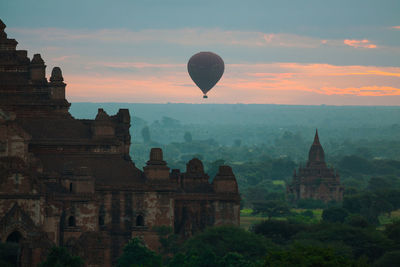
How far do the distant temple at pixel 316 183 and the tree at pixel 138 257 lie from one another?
97.7m

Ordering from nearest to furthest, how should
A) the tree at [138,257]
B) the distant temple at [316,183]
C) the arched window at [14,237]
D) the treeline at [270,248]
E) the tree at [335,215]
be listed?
the treeline at [270,248], the arched window at [14,237], the tree at [138,257], the tree at [335,215], the distant temple at [316,183]

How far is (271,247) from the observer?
69.8 metres

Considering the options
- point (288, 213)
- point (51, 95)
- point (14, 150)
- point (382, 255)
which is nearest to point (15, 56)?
point (51, 95)

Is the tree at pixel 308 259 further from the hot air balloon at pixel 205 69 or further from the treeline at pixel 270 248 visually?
the hot air balloon at pixel 205 69

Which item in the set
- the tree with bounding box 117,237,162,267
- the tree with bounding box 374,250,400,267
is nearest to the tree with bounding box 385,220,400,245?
the tree with bounding box 374,250,400,267

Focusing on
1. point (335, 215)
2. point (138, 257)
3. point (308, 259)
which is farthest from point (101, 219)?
point (335, 215)

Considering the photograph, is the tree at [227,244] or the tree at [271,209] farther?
the tree at [271,209]

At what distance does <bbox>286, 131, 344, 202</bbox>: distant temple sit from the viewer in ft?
528

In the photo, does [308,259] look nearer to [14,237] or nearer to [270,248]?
[270,248]

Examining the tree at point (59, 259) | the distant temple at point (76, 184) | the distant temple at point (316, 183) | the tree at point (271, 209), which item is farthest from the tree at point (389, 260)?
the distant temple at point (316, 183)

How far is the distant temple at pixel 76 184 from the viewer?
62.8 m

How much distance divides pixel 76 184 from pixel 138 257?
6.13m

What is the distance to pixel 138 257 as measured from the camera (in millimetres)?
64125

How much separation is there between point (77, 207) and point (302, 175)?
3984 inches
